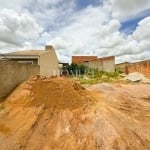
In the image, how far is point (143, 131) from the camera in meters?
9.45

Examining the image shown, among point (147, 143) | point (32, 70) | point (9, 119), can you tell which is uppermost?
point (32, 70)

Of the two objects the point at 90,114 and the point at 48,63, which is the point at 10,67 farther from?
the point at 48,63

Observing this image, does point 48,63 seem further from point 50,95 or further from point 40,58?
point 50,95

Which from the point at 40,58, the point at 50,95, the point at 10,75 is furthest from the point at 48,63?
the point at 50,95

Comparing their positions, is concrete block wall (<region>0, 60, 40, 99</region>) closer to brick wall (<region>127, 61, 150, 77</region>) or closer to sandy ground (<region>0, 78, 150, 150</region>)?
sandy ground (<region>0, 78, 150, 150</region>)

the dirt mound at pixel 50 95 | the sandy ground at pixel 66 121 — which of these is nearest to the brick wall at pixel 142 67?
the sandy ground at pixel 66 121

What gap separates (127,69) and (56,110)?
2674cm

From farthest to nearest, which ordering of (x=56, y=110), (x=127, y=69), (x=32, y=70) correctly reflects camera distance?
(x=127, y=69) < (x=32, y=70) < (x=56, y=110)

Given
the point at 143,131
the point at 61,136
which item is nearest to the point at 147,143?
the point at 143,131

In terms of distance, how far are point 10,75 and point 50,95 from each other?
2.30 meters

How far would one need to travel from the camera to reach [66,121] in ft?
30.3

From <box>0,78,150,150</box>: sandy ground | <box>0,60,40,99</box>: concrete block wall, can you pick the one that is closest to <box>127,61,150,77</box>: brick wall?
<box>0,78,150,150</box>: sandy ground

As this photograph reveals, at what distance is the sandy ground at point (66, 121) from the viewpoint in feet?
26.4

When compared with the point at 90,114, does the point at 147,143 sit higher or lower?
lower
